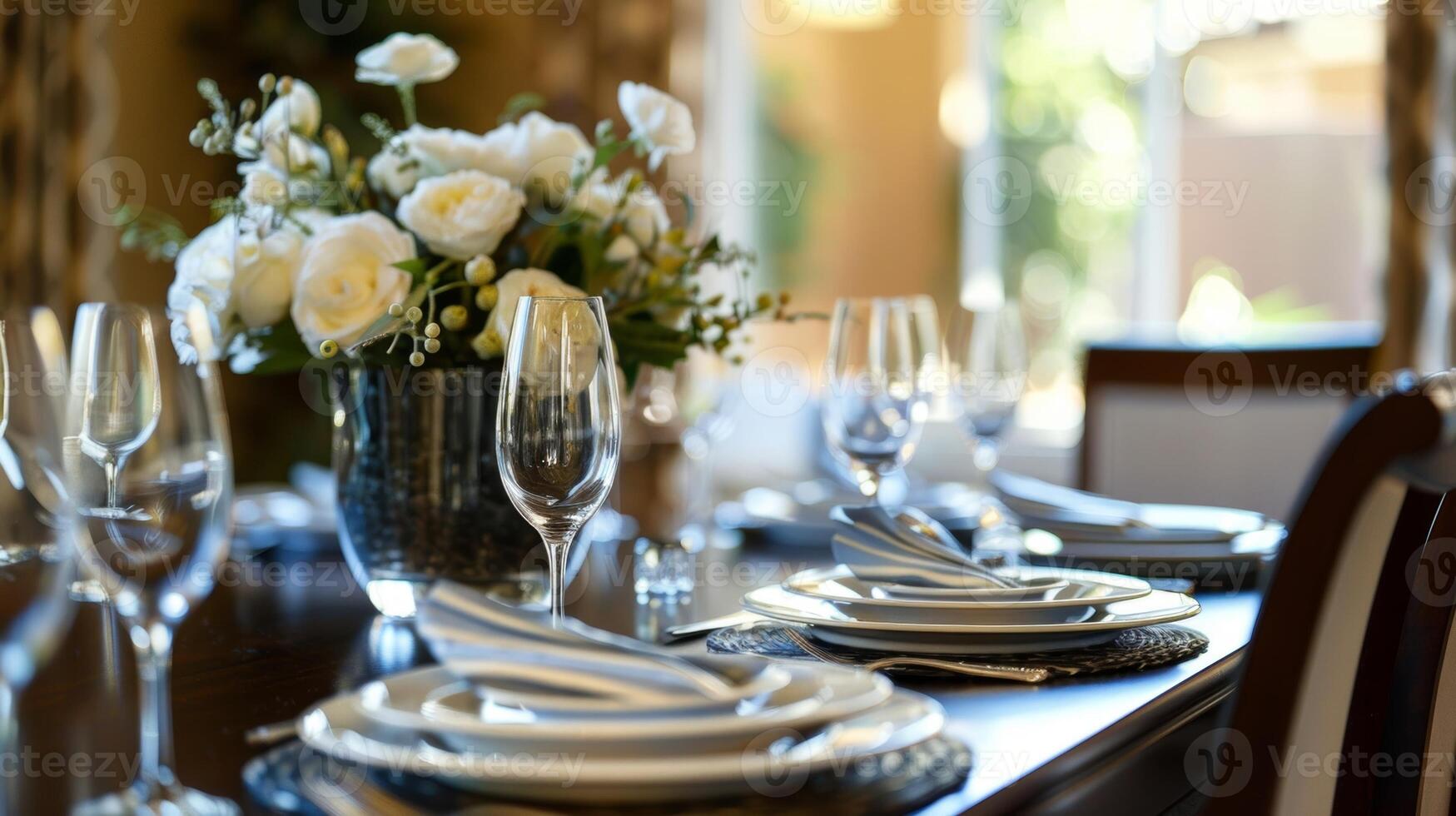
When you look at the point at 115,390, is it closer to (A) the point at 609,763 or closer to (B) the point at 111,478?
(B) the point at 111,478

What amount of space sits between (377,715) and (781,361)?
413 centimetres

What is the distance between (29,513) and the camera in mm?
653

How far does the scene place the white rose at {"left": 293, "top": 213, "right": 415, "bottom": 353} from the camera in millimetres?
1041

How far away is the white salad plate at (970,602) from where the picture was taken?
94 centimetres

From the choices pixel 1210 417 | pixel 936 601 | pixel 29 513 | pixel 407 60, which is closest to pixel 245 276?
pixel 407 60

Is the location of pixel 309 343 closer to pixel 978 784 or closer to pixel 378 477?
pixel 378 477

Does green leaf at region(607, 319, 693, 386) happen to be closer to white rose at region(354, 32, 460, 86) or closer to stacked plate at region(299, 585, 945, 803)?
white rose at region(354, 32, 460, 86)

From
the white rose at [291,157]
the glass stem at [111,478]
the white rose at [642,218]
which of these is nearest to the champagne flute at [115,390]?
the glass stem at [111,478]

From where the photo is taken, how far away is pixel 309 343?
106 centimetres

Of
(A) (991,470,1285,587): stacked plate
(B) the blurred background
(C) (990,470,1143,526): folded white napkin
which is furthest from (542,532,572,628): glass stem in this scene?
(B) the blurred background

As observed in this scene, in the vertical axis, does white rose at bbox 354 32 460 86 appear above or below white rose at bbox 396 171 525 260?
above

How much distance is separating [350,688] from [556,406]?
21 cm

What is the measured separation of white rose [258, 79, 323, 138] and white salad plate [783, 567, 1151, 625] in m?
0.54

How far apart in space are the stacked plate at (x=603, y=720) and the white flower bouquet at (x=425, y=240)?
1.19 feet
